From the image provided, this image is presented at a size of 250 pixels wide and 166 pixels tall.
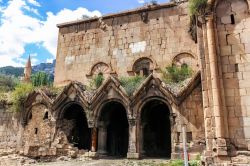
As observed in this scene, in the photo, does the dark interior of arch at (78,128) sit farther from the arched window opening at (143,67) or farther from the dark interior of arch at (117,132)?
the arched window opening at (143,67)

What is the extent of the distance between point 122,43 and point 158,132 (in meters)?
6.96

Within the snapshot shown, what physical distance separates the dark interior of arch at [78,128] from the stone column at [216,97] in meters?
9.57

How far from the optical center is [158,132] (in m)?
18.3

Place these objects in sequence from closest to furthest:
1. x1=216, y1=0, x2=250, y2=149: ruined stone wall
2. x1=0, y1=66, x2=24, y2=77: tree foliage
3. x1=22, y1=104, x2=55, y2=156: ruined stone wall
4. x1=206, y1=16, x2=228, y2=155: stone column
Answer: x1=206, y1=16, x2=228, y2=155: stone column → x1=216, y1=0, x2=250, y2=149: ruined stone wall → x1=22, y1=104, x2=55, y2=156: ruined stone wall → x1=0, y1=66, x2=24, y2=77: tree foliage

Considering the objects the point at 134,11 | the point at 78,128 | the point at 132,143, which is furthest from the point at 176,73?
the point at 78,128

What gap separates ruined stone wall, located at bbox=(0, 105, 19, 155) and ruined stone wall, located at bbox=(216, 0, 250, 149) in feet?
42.9

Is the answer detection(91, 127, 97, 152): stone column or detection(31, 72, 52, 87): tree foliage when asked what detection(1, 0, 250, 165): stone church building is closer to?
detection(91, 127, 97, 152): stone column

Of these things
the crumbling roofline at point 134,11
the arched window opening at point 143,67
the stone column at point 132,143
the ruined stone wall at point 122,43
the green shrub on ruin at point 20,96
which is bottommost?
the stone column at point 132,143

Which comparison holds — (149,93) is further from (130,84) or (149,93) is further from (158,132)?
(158,132)

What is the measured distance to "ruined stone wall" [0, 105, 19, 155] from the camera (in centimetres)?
1820

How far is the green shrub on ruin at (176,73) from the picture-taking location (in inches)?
697

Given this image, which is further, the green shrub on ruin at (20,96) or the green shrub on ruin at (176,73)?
the green shrub on ruin at (20,96)

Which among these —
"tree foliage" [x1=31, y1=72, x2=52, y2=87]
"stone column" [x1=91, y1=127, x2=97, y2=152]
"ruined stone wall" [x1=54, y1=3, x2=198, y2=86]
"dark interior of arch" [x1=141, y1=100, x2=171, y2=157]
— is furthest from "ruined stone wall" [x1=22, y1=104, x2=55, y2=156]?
"dark interior of arch" [x1=141, y1=100, x2=171, y2=157]

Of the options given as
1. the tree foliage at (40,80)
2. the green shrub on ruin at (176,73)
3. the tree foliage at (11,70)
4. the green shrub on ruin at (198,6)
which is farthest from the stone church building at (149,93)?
the tree foliage at (11,70)
